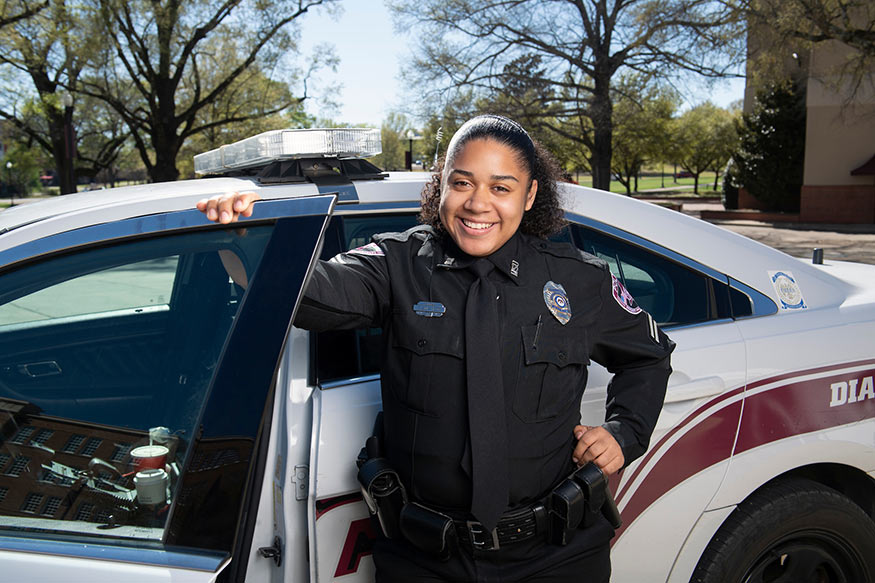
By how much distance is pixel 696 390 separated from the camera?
1.96m

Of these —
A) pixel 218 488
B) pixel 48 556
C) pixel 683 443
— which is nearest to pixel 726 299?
pixel 683 443

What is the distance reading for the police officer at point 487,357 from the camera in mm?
1476

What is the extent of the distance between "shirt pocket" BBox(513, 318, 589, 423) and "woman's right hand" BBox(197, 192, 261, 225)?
621 mm

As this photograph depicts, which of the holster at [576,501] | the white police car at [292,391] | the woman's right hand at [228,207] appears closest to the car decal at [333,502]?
the white police car at [292,391]

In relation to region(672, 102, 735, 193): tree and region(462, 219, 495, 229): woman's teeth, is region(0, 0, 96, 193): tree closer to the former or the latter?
region(462, 219, 495, 229): woman's teeth

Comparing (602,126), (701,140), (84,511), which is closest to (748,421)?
(84,511)

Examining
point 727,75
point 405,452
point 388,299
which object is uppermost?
point 727,75

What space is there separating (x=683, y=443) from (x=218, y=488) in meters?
1.22

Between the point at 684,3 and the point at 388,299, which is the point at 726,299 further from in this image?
the point at 684,3

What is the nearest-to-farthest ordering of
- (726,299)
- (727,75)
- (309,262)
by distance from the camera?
1. (309,262)
2. (726,299)
3. (727,75)

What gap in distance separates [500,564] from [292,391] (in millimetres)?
623

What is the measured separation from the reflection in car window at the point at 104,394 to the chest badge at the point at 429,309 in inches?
14.7

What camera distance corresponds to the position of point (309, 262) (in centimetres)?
148

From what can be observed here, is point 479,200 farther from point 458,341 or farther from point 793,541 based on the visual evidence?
point 793,541
